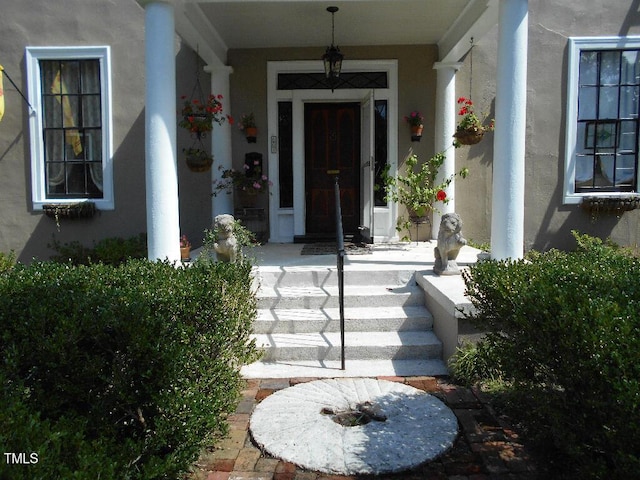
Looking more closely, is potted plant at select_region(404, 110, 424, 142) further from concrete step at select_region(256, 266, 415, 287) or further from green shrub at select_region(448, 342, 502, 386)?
green shrub at select_region(448, 342, 502, 386)

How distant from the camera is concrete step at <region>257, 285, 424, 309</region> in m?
4.51

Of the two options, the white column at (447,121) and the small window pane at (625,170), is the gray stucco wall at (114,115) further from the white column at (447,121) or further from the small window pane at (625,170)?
the small window pane at (625,170)

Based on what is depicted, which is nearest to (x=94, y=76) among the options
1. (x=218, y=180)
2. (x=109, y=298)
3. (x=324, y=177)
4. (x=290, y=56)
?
(x=218, y=180)

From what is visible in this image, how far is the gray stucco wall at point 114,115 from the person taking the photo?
681 centimetres

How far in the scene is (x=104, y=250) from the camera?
20.6ft

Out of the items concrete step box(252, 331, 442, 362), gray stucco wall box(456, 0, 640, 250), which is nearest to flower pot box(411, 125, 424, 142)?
gray stucco wall box(456, 0, 640, 250)

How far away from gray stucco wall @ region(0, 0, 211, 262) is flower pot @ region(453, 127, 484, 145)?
11.8ft

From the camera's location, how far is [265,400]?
3262 mm

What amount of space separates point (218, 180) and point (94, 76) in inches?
91.4

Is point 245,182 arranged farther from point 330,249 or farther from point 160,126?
point 160,126

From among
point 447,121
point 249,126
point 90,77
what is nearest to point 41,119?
point 90,77

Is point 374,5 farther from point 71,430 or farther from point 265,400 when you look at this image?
point 71,430

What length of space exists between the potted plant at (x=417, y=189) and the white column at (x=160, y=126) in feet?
10.2

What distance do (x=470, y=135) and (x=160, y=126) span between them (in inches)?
143
